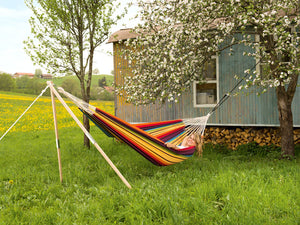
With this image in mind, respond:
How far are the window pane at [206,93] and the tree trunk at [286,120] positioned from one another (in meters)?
1.85

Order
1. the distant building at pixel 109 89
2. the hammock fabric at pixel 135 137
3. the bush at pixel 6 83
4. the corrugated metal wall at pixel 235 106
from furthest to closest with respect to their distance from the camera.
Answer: the bush at pixel 6 83, the distant building at pixel 109 89, the corrugated metal wall at pixel 235 106, the hammock fabric at pixel 135 137

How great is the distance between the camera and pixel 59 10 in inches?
255

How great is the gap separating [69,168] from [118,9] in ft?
14.2

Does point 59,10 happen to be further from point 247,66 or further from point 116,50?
point 247,66

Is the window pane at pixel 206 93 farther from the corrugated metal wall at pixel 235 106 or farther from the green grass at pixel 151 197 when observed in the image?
the green grass at pixel 151 197

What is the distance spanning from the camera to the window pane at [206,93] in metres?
7.07

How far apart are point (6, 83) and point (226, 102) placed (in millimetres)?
35373

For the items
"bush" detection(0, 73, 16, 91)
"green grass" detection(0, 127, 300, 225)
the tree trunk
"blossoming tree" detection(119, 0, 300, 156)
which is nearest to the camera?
"green grass" detection(0, 127, 300, 225)

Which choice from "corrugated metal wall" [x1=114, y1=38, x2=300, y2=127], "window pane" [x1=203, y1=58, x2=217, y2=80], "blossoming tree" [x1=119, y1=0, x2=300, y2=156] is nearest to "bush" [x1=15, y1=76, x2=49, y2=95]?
"corrugated metal wall" [x1=114, y1=38, x2=300, y2=127]

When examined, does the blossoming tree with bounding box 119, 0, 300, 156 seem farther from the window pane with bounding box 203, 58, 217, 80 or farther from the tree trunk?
the window pane with bounding box 203, 58, 217, 80

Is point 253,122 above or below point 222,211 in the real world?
above

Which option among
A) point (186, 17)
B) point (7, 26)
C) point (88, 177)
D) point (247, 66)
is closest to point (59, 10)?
point (186, 17)

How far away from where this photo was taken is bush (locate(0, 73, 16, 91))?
34.5m

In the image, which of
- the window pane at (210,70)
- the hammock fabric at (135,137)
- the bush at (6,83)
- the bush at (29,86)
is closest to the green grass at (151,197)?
the hammock fabric at (135,137)
